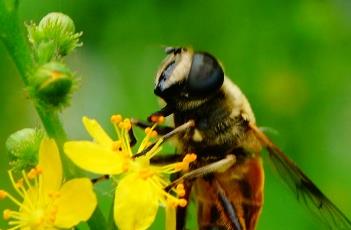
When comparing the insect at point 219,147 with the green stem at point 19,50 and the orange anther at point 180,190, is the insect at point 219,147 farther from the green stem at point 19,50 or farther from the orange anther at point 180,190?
the green stem at point 19,50

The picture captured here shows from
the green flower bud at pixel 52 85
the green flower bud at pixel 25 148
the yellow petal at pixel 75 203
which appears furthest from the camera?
the green flower bud at pixel 25 148

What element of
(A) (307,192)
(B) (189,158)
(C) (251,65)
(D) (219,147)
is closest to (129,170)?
(B) (189,158)

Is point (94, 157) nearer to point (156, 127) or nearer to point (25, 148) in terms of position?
point (25, 148)

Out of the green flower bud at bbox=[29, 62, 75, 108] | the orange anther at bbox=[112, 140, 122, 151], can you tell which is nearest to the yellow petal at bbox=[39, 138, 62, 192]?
the green flower bud at bbox=[29, 62, 75, 108]

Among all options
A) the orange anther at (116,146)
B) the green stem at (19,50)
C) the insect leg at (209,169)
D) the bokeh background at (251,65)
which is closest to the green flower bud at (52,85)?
the green stem at (19,50)

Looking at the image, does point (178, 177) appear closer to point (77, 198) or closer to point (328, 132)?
point (77, 198)
